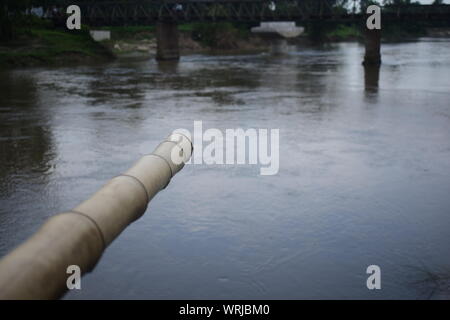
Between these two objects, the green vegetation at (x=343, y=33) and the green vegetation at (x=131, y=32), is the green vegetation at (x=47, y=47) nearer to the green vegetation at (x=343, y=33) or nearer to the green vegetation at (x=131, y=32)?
the green vegetation at (x=131, y=32)

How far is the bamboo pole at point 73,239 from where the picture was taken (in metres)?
7.88

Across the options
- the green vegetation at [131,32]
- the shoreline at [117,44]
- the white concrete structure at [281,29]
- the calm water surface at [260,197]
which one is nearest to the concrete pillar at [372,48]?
the calm water surface at [260,197]

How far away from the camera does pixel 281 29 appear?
126m

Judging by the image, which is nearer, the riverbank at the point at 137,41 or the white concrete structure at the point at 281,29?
the riverbank at the point at 137,41

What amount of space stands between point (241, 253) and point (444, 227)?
4.88 m

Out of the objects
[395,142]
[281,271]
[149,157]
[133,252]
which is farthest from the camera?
[395,142]

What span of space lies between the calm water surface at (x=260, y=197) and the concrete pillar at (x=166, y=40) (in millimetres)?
45051

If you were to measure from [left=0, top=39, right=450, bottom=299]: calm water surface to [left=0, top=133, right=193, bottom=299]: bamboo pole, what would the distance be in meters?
0.54

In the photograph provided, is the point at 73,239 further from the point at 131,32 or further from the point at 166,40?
the point at 131,32

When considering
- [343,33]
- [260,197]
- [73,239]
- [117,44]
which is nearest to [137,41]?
[117,44]

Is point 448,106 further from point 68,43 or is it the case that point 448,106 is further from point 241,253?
point 68,43

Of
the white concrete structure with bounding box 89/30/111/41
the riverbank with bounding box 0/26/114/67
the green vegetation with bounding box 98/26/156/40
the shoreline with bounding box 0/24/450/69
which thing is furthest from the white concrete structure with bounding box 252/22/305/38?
the riverbank with bounding box 0/26/114/67
